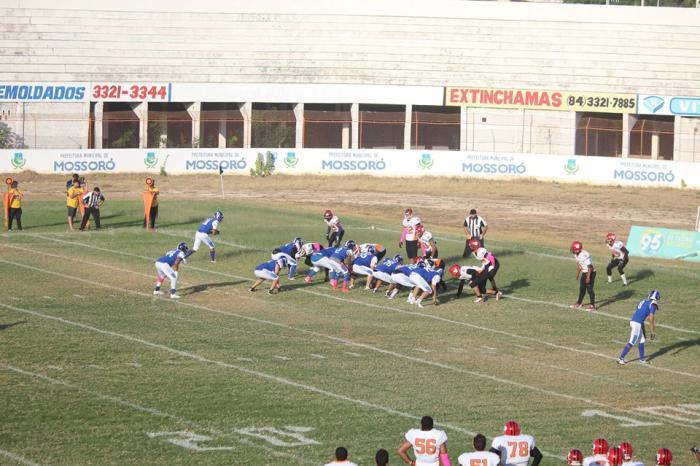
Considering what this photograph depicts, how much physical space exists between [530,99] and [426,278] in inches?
1334

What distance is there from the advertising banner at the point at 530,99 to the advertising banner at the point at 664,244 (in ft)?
78.6

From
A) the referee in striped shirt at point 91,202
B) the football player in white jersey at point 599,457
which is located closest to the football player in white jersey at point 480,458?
the football player in white jersey at point 599,457

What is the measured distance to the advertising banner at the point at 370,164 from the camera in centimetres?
5366

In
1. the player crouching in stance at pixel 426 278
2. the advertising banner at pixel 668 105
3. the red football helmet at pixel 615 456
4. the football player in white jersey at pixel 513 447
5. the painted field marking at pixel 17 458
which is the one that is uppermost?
the advertising banner at pixel 668 105

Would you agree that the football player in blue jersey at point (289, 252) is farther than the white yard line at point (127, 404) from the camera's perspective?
Yes

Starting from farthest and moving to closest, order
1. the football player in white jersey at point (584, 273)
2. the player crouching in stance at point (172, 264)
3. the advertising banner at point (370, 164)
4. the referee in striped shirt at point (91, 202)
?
1. the advertising banner at point (370, 164)
2. the referee in striped shirt at point (91, 202)
3. the football player in white jersey at point (584, 273)
4. the player crouching in stance at point (172, 264)

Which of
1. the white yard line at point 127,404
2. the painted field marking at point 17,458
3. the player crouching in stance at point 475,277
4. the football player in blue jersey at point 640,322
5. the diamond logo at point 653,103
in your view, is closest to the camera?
the painted field marking at point 17,458

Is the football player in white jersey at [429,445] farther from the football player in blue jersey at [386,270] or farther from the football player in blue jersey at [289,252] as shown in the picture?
the football player in blue jersey at [289,252]

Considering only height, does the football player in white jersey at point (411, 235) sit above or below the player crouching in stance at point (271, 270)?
above

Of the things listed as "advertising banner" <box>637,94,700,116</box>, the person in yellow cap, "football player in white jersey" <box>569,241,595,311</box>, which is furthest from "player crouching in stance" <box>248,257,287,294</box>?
"advertising banner" <box>637,94,700,116</box>

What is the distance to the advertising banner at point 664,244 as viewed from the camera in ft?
119

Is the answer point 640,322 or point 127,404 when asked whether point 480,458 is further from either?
point 640,322

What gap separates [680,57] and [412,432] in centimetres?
5111

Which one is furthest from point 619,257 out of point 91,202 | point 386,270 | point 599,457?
point 599,457
